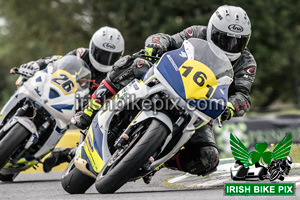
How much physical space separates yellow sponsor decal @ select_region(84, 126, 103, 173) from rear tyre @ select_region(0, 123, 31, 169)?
1.38 metres

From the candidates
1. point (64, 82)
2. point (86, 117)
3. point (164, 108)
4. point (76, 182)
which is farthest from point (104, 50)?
point (164, 108)

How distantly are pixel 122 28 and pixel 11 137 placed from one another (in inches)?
635

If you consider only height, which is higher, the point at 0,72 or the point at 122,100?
the point at 122,100

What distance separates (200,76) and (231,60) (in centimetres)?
89

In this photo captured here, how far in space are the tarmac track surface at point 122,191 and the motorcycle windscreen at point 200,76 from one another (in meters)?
0.77

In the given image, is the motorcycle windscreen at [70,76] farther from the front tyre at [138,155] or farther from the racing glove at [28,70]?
the front tyre at [138,155]

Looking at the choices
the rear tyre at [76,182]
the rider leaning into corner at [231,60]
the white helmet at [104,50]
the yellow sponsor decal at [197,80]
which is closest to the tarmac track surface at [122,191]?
the rear tyre at [76,182]

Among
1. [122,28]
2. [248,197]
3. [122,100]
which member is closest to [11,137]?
[122,100]

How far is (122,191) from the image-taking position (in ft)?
19.6

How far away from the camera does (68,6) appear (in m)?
23.5

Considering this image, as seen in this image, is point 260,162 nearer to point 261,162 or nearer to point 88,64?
point 261,162

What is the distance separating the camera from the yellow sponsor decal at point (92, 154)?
518 cm

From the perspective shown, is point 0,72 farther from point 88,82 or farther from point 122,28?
point 88,82

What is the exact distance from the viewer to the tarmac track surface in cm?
476
